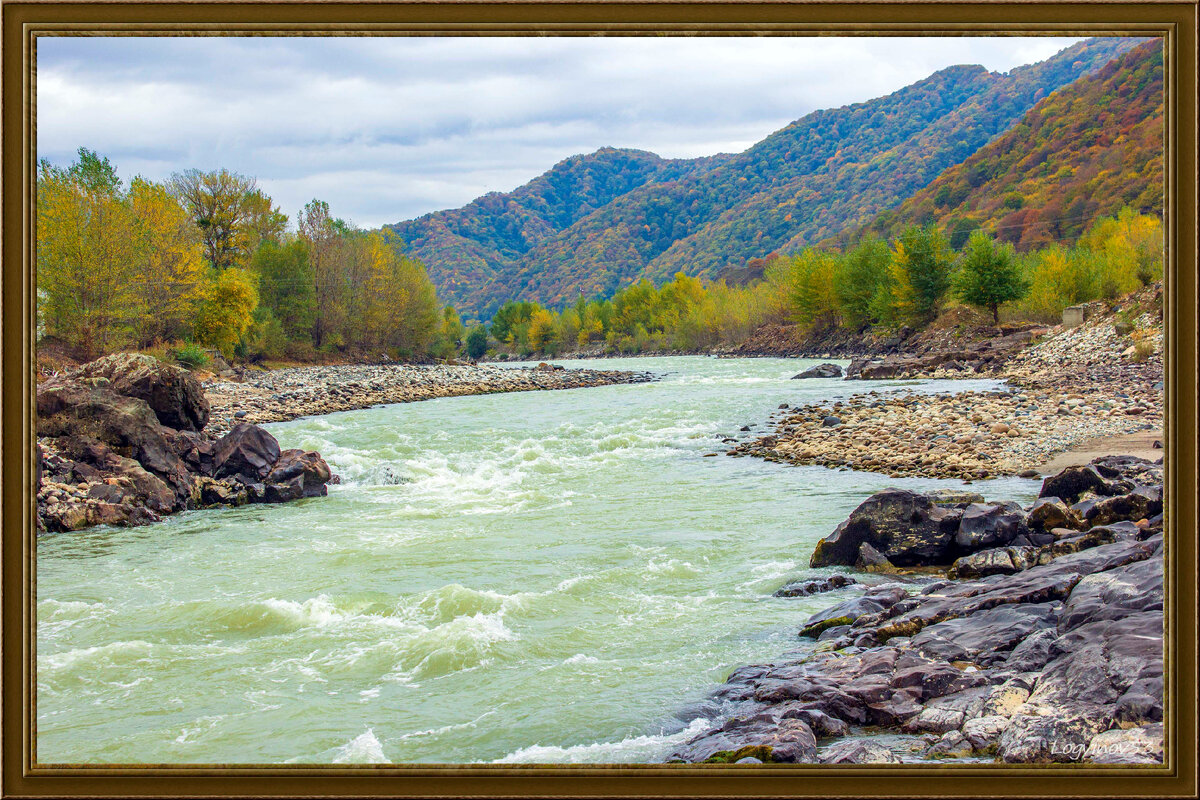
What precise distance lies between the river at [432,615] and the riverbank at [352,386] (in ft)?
34.7

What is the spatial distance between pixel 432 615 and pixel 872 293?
60.7 metres

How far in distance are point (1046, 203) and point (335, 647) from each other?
6414cm

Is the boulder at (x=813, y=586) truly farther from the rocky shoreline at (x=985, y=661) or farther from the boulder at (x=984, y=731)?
the boulder at (x=984, y=731)

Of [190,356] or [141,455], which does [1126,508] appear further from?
[190,356]

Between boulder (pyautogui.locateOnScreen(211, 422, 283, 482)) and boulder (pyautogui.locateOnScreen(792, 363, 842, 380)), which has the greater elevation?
boulder (pyautogui.locateOnScreen(792, 363, 842, 380))

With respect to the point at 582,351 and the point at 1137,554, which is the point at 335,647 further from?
the point at 582,351

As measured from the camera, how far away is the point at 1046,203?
184 ft

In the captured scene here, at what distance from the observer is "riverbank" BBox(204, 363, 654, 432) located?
25.8 meters

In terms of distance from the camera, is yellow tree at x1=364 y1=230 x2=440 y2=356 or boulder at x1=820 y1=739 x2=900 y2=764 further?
yellow tree at x1=364 y1=230 x2=440 y2=356

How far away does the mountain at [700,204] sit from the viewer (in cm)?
13650

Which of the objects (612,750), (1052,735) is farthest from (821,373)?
(1052,735)

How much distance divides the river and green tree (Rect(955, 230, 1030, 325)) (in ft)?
113

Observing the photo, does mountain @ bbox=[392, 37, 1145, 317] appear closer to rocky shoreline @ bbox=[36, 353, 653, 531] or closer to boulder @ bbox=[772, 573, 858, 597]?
rocky shoreline @ bbox=[36, 353, 653, 531]

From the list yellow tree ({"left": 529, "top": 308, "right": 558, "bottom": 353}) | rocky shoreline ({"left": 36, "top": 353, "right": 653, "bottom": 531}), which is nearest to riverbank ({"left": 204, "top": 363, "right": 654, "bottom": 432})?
rocky shoreline ({"left": 36, "top": 353, "right": 653, "bottom": 531})
